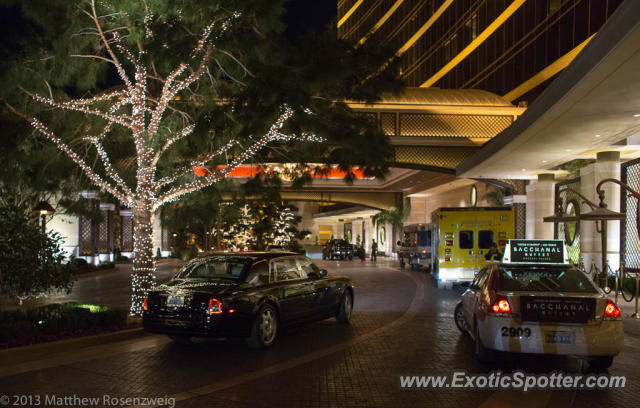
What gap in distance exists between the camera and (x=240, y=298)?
907cm

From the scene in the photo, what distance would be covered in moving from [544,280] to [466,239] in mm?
12534

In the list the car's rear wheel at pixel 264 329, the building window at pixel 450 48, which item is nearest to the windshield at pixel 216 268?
the car's rear wheel at pixel 264 329

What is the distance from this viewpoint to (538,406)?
6.25 m

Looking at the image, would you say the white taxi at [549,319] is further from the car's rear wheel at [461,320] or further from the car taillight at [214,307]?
the car taillight at [214,307]

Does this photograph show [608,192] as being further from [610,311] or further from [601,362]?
[610,311]

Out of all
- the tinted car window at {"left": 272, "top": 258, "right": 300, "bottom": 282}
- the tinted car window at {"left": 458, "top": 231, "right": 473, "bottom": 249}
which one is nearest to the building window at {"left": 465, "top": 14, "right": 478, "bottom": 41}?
the tinted car window at {"left": 458, "top": 231, "right": 473, "bottom": 249}

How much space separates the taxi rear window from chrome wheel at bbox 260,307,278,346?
149 inches

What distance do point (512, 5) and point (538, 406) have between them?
31.5 m

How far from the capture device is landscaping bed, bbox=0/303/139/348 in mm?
9133

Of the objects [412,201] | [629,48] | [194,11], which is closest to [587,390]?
[629,48]

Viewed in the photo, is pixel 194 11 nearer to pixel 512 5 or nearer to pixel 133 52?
pixel 133 52

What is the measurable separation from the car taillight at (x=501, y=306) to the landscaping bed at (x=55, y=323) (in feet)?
22.2

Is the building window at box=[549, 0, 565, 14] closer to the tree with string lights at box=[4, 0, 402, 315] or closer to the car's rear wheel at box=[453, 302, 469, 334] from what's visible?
the tree with string lights at box=[4, 0, 402, 315]

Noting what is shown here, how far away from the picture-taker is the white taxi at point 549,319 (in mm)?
7371
